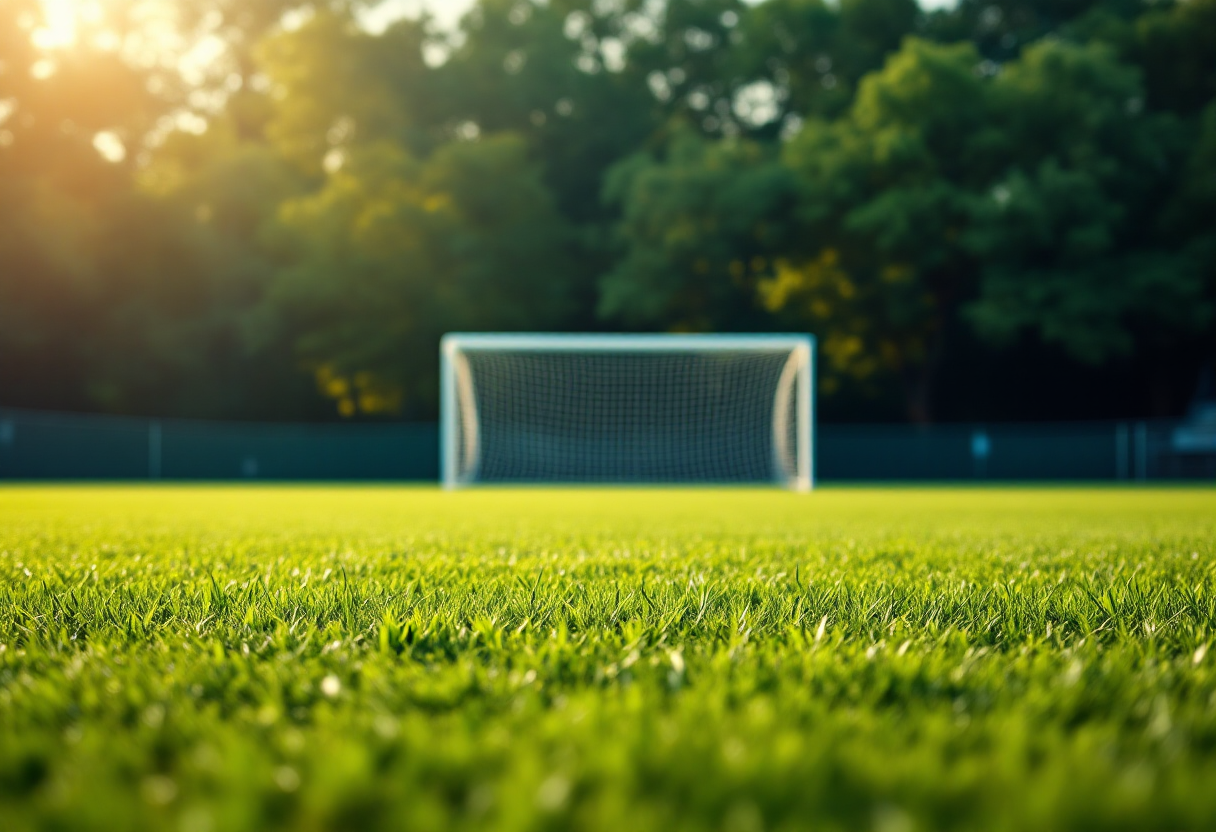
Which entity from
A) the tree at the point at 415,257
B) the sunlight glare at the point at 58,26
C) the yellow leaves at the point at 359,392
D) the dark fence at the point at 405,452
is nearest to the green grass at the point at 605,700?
the tree at the point at 415,257

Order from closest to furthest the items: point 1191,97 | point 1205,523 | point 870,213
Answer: point 1205,523 < point 870,213 < point 1191,97

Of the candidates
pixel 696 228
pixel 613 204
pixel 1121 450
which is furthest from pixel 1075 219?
pixel 613 204

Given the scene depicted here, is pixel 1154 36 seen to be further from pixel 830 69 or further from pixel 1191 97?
pixel 830 69

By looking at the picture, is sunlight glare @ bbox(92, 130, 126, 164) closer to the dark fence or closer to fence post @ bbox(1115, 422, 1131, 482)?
the dark fence

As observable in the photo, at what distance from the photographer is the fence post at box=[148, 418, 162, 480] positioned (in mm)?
23016

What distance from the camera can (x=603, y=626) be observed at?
201 centimetres

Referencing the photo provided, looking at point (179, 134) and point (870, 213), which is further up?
point (179, 134)

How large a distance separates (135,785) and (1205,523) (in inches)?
281

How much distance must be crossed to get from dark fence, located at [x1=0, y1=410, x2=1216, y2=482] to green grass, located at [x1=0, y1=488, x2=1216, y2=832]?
21.6 meters

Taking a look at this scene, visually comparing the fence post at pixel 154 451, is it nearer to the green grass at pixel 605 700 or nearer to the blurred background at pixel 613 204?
the blurred background at pixel 613 204

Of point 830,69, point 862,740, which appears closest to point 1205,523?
point 862,740

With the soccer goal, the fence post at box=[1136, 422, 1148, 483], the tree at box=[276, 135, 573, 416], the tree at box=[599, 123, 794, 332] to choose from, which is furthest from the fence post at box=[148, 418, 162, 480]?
the fence post at box=[1136, 422, 1148, 483]

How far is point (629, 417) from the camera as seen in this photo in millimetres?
22375

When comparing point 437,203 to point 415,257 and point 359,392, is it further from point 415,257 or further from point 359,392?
point 359,392
